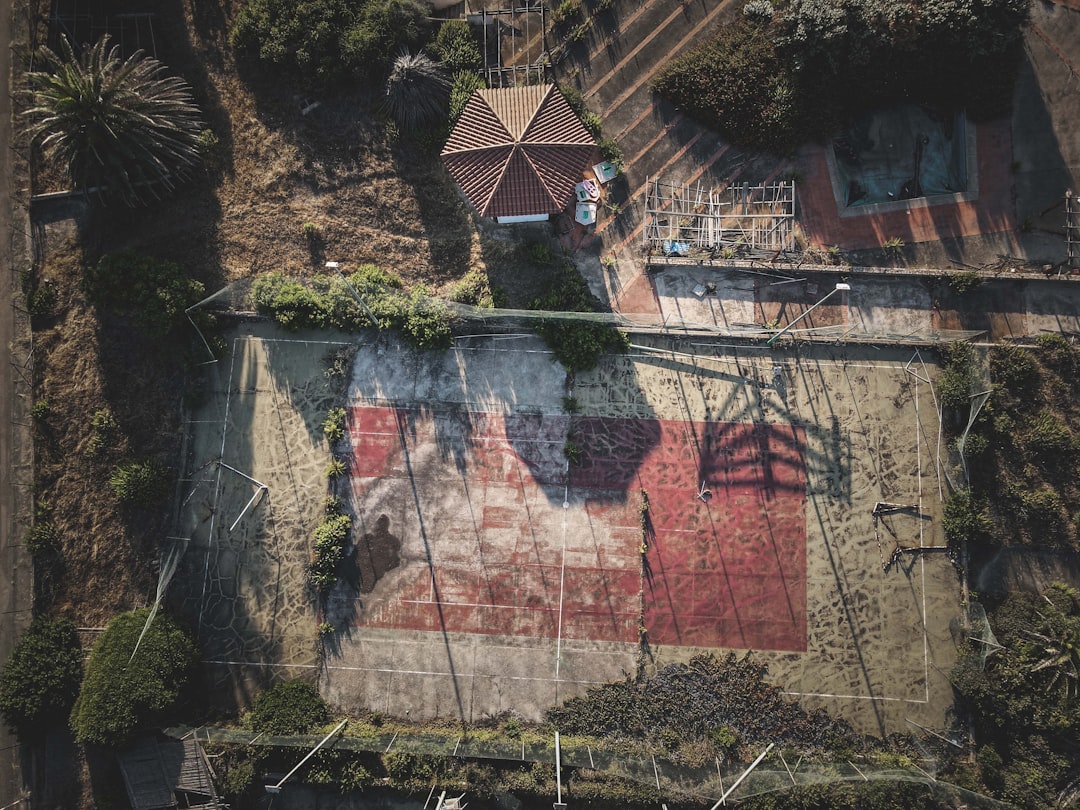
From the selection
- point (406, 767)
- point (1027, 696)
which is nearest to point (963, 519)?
point (1027, 696)

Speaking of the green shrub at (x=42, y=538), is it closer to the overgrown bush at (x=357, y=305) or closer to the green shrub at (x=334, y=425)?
the green shrub at (x=334, y=425)

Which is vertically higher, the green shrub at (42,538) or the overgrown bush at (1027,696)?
the green shrub at (42,538)

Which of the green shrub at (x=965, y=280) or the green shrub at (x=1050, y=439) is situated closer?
the green shrub at (x=1050, y=439)

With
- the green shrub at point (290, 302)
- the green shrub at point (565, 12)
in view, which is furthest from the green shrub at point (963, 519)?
the green shrub at point (290, 302)

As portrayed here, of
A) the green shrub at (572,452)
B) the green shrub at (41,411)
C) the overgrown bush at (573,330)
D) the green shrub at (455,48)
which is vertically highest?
the green shrub at (455,48)

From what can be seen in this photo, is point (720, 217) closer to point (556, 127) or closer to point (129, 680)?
point (556, 127)

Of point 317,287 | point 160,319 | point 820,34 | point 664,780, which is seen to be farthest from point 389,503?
point 820,34

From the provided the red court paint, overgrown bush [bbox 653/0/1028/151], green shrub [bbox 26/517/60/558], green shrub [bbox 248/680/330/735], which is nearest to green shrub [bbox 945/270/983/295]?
overgrown bush [bbox 653/0/1028/151]
